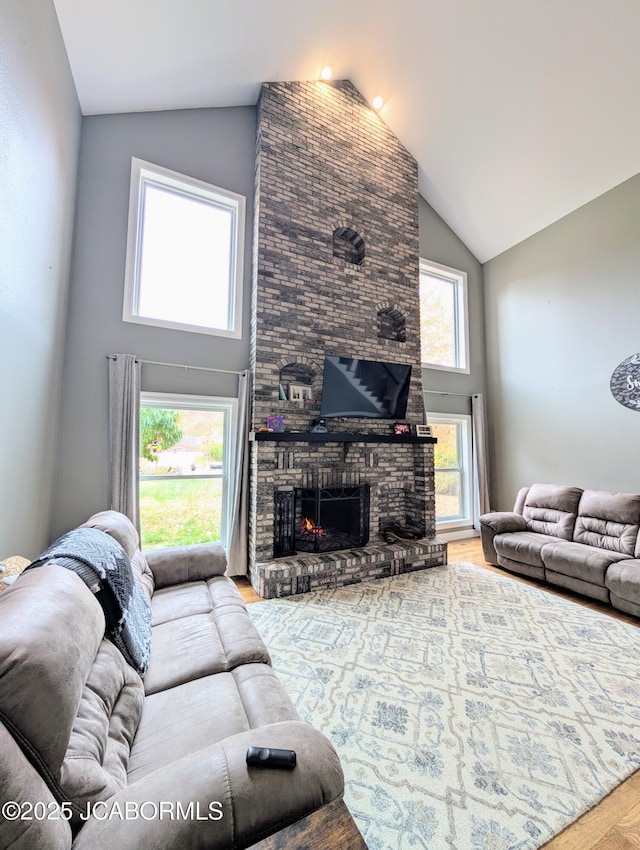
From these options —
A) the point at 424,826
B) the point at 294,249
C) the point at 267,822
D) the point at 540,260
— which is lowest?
the point at 424,826

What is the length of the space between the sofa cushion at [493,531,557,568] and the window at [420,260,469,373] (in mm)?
2674

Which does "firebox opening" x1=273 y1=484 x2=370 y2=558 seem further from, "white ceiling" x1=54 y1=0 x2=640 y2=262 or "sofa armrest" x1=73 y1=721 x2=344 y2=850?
"white ceiling" x1=54 y1=0 x2=640 y2=262

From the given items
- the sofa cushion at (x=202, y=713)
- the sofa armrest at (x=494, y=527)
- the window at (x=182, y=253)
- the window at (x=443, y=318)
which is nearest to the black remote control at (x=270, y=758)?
the sofa cushion at (x=202, y=713)

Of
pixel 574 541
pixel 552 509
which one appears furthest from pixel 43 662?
pixel 552 509

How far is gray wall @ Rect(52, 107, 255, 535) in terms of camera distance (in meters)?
3.34

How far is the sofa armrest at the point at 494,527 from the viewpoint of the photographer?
434 centimetres

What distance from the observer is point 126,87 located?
3.51m

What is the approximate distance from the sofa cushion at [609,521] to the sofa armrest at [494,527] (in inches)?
22.9

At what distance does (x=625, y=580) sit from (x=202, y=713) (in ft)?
11.6

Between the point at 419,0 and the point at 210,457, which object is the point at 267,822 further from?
the point at 419,0

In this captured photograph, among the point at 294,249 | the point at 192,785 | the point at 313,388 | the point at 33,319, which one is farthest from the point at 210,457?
the point at 192,785

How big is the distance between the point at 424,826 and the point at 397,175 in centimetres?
649

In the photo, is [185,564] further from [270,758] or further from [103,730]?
[270,758]

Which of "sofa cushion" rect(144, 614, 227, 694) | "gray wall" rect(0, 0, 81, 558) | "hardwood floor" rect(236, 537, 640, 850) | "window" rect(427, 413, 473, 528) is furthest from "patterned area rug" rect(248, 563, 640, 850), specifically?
"window" rect(427, 413, 473, 528)
